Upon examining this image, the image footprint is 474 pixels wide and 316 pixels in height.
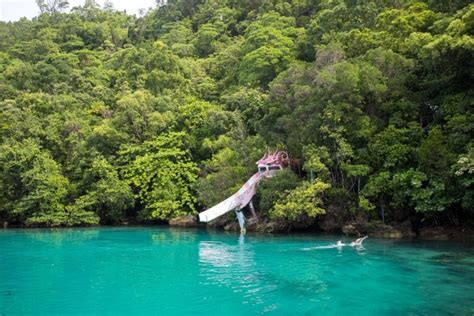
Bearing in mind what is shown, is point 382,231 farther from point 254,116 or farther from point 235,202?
point 254,116

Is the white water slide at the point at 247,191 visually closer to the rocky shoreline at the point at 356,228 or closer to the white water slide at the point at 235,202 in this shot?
the white water slide at the point at 235,202

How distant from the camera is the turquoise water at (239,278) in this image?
1165 cm

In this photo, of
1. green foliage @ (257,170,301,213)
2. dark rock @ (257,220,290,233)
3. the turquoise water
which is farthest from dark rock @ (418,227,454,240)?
dark rock @ (257,220,290,233)

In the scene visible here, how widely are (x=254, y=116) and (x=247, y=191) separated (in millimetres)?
8231

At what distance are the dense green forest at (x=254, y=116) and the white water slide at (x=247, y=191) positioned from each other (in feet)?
2.55

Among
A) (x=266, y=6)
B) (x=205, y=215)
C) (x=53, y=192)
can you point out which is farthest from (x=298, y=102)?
(x=266, y=6)

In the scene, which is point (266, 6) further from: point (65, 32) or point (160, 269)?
point (160, 269)

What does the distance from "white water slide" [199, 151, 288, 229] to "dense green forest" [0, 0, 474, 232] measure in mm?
779

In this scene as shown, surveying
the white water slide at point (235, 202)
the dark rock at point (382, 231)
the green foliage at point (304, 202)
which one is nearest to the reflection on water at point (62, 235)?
the white water slide at point (235, 202)

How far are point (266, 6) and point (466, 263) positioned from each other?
4021 centimetres

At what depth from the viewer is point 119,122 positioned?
3544 centimetres

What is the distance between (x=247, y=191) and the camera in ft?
87.1

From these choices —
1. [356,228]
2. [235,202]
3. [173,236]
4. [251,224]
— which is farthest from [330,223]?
[173,236]

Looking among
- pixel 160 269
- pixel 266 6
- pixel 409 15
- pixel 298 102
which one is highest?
pixel 266 6
